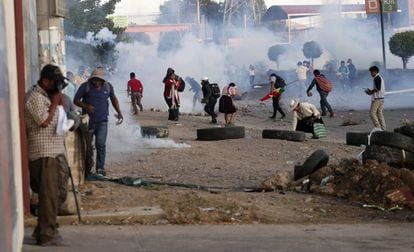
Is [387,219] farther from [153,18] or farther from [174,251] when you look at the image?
[153,18]

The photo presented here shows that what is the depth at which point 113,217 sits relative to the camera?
969 cm

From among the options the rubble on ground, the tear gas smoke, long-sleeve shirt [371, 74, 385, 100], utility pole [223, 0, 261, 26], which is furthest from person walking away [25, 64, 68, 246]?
utility pole [223, 0, 261, 26]

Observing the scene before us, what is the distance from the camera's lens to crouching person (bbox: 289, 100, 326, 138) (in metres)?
21.0

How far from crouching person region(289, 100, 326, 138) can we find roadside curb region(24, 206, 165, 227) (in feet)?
37.6

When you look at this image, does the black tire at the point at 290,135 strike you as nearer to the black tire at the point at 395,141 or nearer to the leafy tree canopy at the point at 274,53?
the black tire at the point at 395,141

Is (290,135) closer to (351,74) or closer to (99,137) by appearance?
(99,137)

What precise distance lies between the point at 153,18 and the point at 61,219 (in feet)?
284

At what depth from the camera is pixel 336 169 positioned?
12.0 m

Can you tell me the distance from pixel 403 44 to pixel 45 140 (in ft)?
167

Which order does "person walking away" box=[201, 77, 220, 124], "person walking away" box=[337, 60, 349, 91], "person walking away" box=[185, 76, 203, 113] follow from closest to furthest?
"person walking away" box=[201, 77, 220, 124] → "person walking away" box=[185, 76, 203, 113] → "person walking away" box=[337, 60, 349, 91]

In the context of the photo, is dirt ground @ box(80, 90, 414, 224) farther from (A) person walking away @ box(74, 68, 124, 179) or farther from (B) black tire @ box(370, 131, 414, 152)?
(B) black tire @ box(370, 131, 414, 152)

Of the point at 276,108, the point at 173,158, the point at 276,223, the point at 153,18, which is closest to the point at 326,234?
the point at 276,223

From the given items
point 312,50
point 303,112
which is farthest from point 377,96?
point 312,50

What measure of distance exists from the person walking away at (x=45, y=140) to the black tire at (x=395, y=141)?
5849 mm
